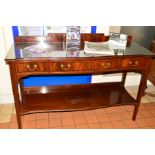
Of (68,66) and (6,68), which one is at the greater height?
(68,66)

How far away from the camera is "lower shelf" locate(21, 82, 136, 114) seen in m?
1.67

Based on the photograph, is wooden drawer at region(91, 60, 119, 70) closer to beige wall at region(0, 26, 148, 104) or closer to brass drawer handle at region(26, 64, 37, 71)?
brass drawer handle at region(26, 64, 37, 71)

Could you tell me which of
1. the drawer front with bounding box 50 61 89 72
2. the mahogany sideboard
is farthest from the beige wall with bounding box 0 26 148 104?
the drawer front with bounding box 50 61 89 72

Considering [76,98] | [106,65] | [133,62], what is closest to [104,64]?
[106,65]

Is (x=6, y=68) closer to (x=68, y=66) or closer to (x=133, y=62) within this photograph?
(x=68, y=66)

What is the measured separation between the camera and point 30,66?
4.38ft

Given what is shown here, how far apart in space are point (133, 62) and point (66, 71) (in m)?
0.55

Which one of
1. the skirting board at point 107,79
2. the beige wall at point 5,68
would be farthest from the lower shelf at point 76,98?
the beige wall at point 5,68

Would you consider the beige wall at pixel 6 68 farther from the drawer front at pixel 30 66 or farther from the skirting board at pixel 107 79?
the drawer front at pixel 30 66

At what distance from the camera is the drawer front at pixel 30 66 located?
4.34ft

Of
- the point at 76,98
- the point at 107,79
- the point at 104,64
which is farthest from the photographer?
the point at 107,79
